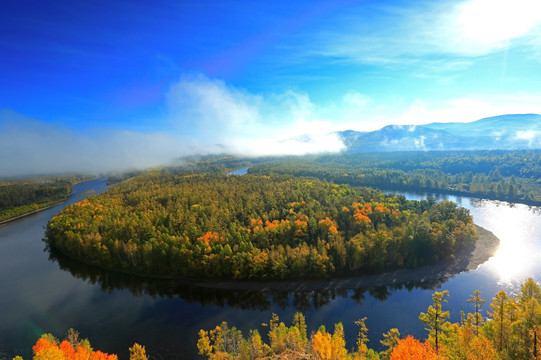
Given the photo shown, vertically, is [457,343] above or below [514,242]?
above

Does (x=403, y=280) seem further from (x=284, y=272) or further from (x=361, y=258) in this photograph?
(x=284, y=272)

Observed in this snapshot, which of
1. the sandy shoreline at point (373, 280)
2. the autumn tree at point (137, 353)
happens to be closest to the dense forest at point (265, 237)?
the sandy shoreline at point (373, 280)

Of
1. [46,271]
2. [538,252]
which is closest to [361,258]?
[538,252]

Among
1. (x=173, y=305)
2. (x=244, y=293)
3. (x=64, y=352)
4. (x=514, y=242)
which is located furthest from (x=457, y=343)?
(x=514, y=242)

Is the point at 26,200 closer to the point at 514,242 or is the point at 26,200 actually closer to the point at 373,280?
the point at 373,280

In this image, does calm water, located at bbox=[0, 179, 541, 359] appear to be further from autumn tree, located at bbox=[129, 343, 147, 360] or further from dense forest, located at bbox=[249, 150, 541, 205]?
dense forest, located at bbox=[249, 150, 541, 205]
